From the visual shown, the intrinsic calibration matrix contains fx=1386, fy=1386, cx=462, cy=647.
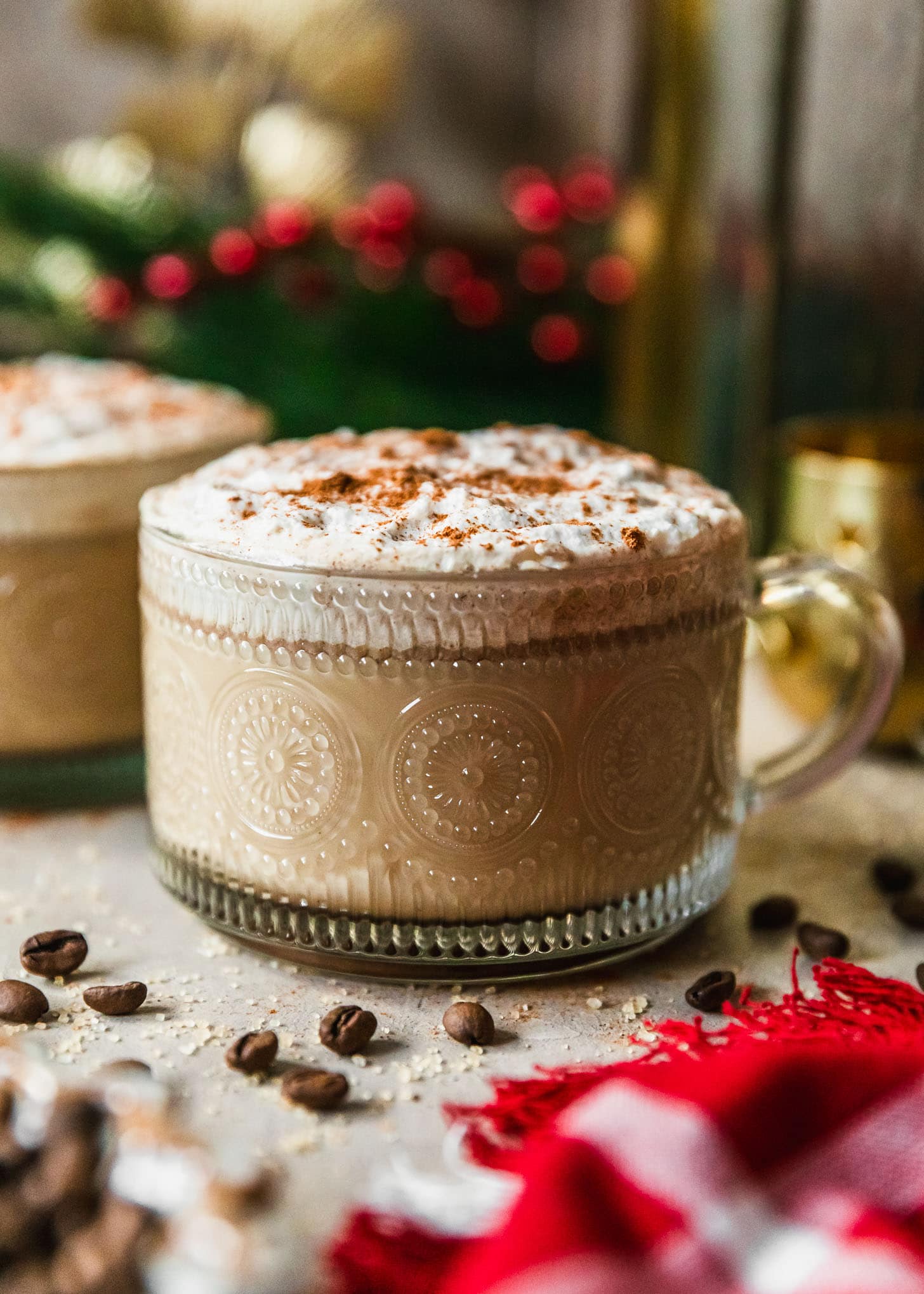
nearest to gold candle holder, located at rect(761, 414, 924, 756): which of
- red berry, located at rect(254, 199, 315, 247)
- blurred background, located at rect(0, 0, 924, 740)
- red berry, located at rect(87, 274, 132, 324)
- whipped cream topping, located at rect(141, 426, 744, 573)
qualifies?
blurred background, located at rect(0, 0, 924, 740)

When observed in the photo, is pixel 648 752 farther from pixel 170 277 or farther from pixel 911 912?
pixel 170 277

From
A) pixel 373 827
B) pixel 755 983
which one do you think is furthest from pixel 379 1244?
pixel 755 983

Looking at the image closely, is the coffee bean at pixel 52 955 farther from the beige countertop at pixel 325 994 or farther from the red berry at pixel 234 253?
the red berry at pixel 234 253

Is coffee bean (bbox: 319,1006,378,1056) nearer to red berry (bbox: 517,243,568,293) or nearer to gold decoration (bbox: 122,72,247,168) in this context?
red berry (bbox: 517,243,568,293)

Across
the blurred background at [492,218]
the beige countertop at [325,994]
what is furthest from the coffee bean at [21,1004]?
the blurred background at [492,218]

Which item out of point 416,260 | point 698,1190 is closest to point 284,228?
point 416,260

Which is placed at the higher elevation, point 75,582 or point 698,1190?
point 75,582

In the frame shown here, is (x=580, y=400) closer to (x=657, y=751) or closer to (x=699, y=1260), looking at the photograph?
(x=657, y=751)
